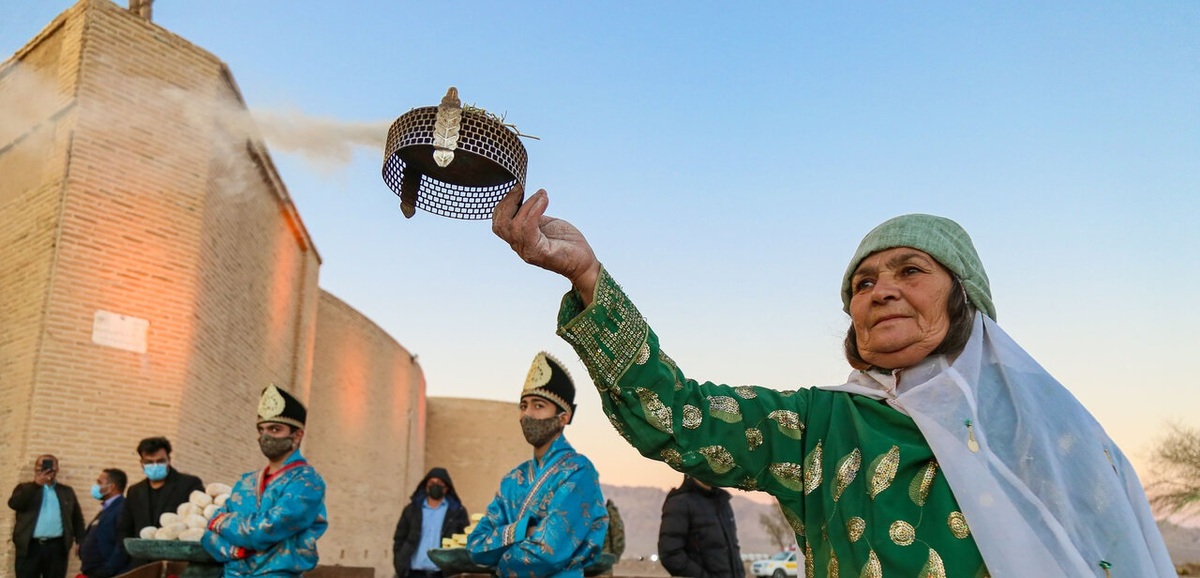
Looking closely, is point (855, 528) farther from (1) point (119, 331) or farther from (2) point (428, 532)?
(1) point (119, 331)

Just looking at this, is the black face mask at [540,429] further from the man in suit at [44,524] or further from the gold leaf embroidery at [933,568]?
the man in suit at [44,524]

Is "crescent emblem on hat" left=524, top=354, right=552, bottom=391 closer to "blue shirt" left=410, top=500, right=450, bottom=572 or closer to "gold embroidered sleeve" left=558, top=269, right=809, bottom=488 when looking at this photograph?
"gold embroidered sleeve" left=558, top=269, right=809, bottom=488

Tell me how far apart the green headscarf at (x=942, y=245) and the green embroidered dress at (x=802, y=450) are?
321 millimetres

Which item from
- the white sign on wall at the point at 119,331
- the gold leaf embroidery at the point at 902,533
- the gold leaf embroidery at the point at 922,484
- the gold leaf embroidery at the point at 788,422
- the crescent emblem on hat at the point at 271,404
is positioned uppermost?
the white sign on wall at the point at 119,331

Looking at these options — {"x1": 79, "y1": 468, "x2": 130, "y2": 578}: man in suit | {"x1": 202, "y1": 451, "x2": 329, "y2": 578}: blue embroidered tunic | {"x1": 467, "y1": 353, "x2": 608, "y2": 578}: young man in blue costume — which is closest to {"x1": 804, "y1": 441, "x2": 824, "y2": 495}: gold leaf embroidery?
{"x1": 467, "y1": 353, "x2": 608, "y2": 578}: young man in blue costume

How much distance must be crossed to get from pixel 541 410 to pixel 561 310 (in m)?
2.67

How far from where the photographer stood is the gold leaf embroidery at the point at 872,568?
5.42 feet

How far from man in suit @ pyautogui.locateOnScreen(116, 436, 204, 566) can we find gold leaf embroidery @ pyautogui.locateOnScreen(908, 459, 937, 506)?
6.87m

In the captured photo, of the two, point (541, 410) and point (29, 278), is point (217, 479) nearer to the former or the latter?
point (29, 278)

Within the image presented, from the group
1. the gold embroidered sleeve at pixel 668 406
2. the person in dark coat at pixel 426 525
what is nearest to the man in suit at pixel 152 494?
the person in dark coat at pixel 426 525

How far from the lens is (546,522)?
Answer: 146 inches

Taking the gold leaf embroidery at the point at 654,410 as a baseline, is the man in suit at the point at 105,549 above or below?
below

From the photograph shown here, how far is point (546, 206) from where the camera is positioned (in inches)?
63.2

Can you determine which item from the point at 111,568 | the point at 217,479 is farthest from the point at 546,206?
the point at 217,479
